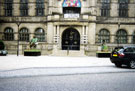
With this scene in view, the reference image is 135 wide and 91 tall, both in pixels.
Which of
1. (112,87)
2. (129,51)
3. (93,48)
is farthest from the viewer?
(93,48)

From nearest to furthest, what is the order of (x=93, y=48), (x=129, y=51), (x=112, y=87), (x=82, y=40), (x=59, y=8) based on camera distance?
(x=112, y=87) → (x=129, y=51) → (x=93, y=48) → (x=82, y=40) → (x=59, y=8)

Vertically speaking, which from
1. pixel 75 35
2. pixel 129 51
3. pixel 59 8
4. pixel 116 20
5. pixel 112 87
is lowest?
pixel 112 87

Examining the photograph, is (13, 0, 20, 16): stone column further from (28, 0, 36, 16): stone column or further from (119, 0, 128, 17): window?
(119, 0, 128, 17): window

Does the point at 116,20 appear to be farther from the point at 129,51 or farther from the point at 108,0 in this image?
the point at 129,51

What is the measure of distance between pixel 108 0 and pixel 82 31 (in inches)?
374

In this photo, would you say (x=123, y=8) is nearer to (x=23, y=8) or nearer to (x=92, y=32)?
(x=92, y=32)

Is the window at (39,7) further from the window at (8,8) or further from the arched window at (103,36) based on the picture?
the arched window at (103,36)

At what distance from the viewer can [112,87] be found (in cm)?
622

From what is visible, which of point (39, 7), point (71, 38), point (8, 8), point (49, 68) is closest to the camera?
point (49, 68)

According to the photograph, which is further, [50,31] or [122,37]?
[122,37]

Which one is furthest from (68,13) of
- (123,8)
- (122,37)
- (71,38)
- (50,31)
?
(122,37)

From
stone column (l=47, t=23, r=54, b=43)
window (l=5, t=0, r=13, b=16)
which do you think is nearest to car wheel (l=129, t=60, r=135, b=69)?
stone column (l=47, t=23, r=54, b=43)

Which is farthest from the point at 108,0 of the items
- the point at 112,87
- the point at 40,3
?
the point at 112,87

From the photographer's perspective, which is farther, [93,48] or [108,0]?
[108,0]
